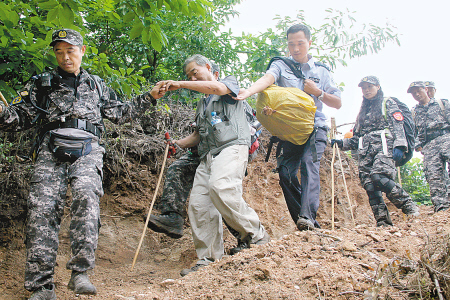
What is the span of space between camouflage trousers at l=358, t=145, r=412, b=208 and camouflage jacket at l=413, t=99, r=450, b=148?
1.48 metres

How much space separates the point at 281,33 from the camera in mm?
8445

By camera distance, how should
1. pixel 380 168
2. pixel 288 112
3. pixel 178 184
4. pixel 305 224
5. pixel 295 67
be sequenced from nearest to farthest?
1. pixel 305 224
2. pixel 288 112
3. pixel 178 184
4. pixel 295 67
5. pixel 380 168

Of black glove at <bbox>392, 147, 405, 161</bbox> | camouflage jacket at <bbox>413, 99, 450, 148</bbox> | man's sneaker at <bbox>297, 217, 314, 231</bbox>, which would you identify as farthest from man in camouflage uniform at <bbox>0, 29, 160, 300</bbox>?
camouflage jacket at <bbox>413, 99, 450, 148</bbox>

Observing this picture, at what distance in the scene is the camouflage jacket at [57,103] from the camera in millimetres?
3281

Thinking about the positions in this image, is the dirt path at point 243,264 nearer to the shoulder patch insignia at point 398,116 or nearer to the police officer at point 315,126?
the police officer at point 315,126

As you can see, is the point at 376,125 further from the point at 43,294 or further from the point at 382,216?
the point at 43,294

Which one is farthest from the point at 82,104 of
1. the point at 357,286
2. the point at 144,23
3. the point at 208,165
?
the point at 357,286

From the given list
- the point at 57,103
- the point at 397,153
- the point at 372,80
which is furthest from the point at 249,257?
the point at 372,80

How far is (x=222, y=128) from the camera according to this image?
12.0ft

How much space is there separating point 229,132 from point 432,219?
120 inches

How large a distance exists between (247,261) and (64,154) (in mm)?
1822

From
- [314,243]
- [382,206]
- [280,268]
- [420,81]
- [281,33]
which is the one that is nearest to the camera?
[280,268]

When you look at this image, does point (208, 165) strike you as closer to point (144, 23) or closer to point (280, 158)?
point (280, 158)

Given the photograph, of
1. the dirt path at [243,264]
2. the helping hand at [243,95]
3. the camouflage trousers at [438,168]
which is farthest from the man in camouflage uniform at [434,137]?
the helping hand at [243,95]
